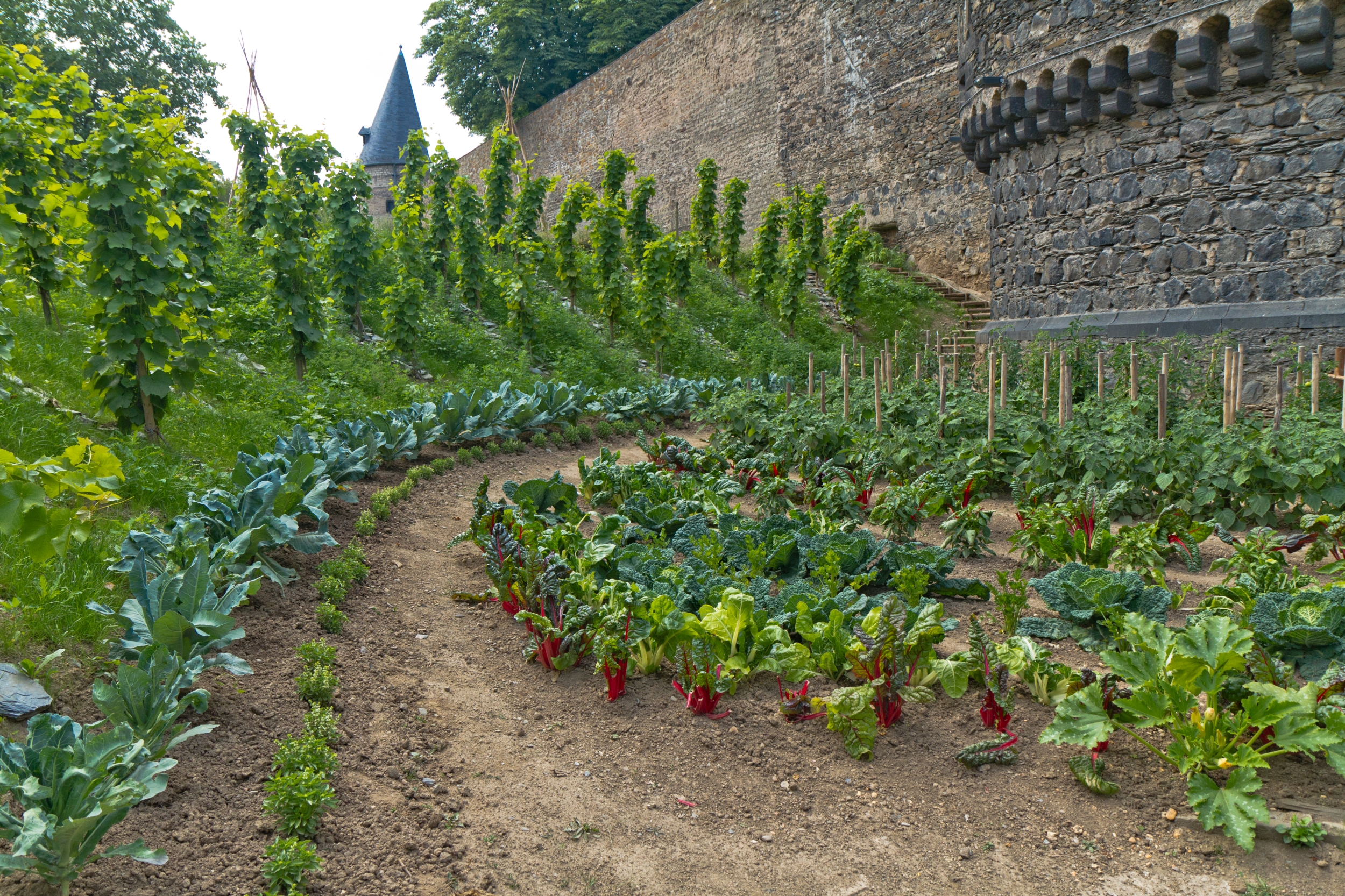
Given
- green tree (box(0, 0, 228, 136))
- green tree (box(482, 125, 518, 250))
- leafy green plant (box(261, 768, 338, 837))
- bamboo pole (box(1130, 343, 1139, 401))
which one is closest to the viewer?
leafy green plant (box(261, 768, 338, 837))

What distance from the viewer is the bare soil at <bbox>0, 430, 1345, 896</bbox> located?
7.92 feet

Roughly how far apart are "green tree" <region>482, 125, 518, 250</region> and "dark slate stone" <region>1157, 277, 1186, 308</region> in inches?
459

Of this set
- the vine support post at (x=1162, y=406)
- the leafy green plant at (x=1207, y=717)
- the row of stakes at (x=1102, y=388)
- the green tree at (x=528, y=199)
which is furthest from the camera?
the green tree at (x=528, y=199)

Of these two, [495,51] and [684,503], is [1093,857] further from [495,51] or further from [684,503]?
[495,51]

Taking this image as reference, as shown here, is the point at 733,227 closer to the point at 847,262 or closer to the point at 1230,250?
the point at 847,262

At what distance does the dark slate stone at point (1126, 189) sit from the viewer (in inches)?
383

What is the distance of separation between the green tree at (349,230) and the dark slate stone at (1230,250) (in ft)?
33.5

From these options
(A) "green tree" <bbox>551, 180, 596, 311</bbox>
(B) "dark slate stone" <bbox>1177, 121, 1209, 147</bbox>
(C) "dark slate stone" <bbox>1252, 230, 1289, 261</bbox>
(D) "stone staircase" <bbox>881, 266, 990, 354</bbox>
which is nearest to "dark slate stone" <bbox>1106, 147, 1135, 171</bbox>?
(B) "dark slate stone" <bbox>1177, 121, 1209, 147</bbox>

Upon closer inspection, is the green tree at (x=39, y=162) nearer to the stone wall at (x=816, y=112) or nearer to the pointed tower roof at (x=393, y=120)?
the stone wall at (x=816, y=112)

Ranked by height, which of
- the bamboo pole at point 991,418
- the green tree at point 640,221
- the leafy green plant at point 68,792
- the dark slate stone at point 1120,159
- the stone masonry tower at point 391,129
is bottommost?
the leafy green plant at point 68,792

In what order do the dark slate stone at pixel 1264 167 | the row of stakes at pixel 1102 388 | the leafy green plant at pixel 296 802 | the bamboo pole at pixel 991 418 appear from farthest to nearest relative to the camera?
the dark slate stone at pixel 1264 167 < the bamboo pole at pixel 991 418 < the row of stakes at pixel 1102 388 < the leafy green plant at pixel 296 802

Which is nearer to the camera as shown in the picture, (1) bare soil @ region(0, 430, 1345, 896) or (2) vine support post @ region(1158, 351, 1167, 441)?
(1) bare soil @ region(0, 430, 1345, 896)

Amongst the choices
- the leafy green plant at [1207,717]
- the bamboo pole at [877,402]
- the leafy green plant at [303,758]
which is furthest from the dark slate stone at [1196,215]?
the leafy green plant at [303,758]

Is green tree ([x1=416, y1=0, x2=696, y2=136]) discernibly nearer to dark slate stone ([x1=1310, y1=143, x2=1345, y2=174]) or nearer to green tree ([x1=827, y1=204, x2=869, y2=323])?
green tree ([x1=827, y1=204, x2=869, y2=323])
